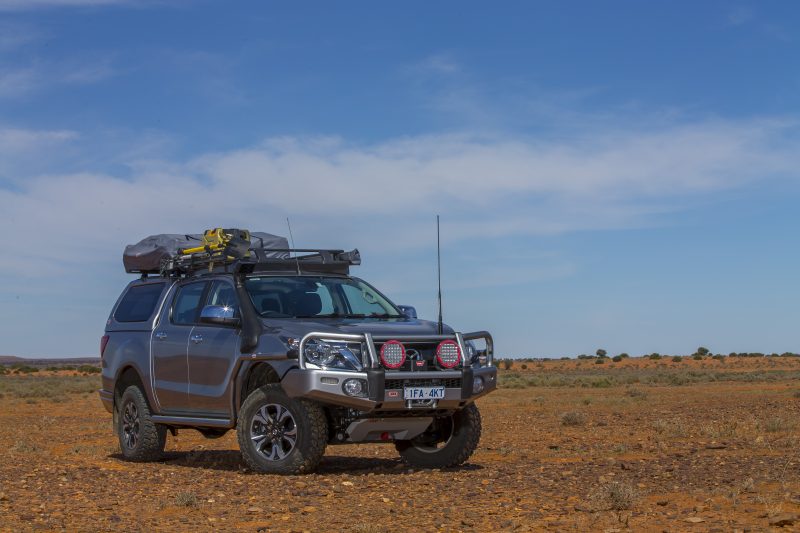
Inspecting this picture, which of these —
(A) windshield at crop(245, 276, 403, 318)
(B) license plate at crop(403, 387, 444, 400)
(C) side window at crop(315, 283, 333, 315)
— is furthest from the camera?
(C) side window at crop(315, 283, 333, 315)

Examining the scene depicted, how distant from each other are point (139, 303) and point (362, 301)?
302 cm

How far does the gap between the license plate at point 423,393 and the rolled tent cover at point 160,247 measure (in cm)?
334

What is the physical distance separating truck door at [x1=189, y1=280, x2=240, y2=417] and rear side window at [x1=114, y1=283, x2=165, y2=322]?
135cm

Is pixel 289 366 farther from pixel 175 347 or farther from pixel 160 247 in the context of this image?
pixel 160 247

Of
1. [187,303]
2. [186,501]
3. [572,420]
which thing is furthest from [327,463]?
[572,420]

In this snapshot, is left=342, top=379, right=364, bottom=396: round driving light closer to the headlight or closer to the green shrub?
the headlight

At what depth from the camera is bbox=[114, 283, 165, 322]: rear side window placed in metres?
13.2

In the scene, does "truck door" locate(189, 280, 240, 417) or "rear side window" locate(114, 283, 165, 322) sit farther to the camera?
"rear side window" locate(114, 283, 165, 322)

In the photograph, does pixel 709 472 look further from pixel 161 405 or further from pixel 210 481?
pixel 161 405

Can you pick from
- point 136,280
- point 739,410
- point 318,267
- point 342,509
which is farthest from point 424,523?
point 739,410

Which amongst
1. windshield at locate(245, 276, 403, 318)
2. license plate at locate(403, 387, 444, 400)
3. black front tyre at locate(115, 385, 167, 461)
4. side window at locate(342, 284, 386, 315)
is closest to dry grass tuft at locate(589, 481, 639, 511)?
license plate at locate(403, 387, 444, 400)

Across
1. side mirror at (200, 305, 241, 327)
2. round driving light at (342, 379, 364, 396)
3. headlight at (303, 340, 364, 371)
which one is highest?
side mirror at (200, 305, 241, 327)

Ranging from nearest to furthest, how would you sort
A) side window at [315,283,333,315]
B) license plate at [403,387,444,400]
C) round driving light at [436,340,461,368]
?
license plate at [403,387,444,400], round driving light at [436,340,461,368], side window at [315,283,333,315]

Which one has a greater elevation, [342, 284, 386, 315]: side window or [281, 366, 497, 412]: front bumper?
[342, 284, 386, 315]: side window
